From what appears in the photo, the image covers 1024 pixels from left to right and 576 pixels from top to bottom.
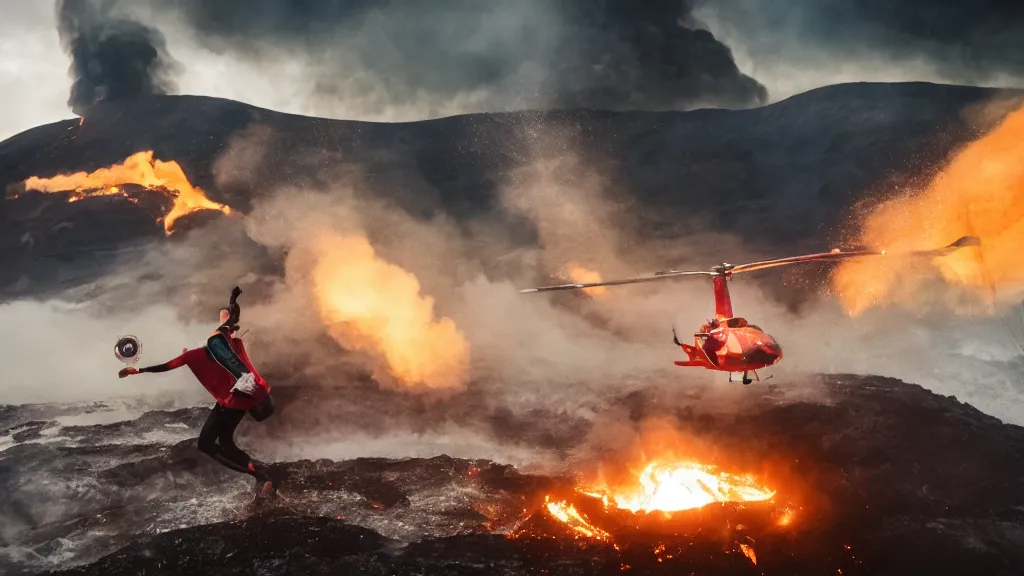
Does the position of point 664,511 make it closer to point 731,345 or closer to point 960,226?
point 731,345

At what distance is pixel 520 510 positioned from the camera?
1248 centimetres

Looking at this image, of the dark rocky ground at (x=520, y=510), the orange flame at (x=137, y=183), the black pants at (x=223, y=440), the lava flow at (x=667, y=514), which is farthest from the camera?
the orange flame at (x=137, y=183)

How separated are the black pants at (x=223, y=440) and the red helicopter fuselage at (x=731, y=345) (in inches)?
399

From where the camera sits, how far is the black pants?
12.4 metres

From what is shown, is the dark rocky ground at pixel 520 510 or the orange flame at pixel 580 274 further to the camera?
the orange flame at pixel 580 274

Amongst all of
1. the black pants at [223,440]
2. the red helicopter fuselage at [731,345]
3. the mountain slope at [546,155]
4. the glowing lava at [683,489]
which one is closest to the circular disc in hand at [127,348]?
the black pants at [223,440]

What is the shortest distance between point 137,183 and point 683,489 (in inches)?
1230

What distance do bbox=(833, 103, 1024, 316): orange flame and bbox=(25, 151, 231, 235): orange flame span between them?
32.3 meters

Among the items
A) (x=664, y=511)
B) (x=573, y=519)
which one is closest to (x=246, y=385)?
(x=573, y=519)

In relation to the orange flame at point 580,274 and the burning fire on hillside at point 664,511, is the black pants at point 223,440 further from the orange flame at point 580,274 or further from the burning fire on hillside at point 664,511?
the orange flame at point 580,274

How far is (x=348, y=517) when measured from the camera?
12219 mm

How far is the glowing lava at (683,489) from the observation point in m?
12.8

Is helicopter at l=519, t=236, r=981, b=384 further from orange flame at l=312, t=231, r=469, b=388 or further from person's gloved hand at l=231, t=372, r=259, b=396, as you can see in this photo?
orange flame at l=312, t=231, r=469, b=388

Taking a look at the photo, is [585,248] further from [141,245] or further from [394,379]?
[141,245]
